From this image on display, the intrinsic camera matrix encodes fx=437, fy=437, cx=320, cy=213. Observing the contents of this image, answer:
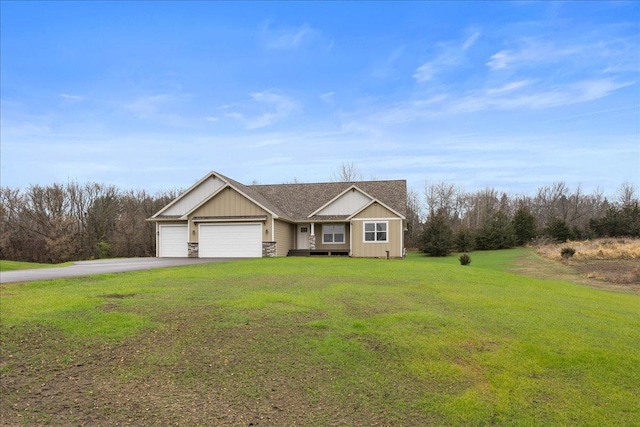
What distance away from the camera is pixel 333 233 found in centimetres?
3058

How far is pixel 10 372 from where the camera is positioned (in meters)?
6.33

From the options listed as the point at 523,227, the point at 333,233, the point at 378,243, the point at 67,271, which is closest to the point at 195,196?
the point at 333,233

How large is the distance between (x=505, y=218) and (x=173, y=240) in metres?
34.2

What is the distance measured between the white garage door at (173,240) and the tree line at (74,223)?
14.8 metres

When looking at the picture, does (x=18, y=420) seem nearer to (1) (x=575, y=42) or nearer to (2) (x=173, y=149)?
(1) (x=575, y=42)

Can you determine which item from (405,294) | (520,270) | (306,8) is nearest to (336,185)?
(520,270)

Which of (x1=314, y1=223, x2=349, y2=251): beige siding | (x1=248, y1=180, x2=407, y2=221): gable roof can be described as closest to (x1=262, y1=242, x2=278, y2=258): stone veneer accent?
(x1=248, y1=180, x2=407, y2=221): gable roof

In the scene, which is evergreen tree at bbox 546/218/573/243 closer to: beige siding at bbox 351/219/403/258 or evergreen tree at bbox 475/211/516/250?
evergreen tree at bbox 475/211/516/250

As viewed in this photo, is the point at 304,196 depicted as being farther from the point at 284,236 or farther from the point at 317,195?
the point at 284,236

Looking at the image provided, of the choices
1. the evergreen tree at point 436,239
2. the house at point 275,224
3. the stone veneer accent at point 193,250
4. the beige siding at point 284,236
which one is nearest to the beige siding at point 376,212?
the house at point 275,224

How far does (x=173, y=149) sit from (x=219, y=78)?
1072 cm

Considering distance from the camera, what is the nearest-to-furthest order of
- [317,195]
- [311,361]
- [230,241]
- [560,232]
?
[311,361] → [230,241] → [317,195] → [560,232]

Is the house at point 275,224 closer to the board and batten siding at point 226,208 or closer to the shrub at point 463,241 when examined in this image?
the board and batten siding at point 226,208

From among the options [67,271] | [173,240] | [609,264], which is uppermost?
[173,240]
